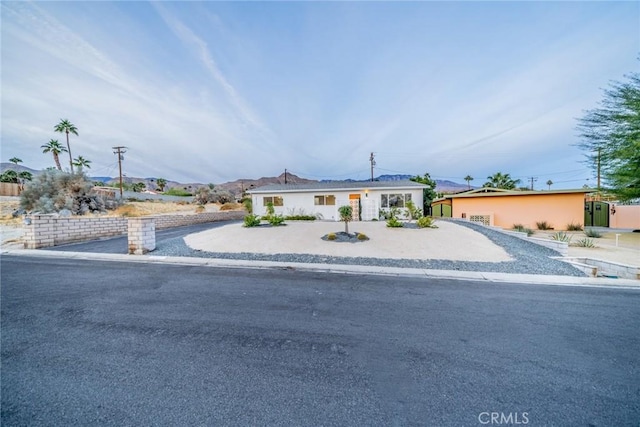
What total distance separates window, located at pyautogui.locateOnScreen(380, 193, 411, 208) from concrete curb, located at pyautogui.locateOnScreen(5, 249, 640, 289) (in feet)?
41.7

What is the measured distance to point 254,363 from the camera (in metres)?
2.53

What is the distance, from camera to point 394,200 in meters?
18.7

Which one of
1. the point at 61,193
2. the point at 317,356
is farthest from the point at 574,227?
the point at 61,193

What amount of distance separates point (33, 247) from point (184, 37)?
11.5m

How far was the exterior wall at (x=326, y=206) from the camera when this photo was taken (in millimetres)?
18594

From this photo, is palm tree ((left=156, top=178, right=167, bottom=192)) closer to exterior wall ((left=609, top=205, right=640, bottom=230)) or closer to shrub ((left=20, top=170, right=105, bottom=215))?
shrub ((left=20, top=170, right=105, bottom=215))

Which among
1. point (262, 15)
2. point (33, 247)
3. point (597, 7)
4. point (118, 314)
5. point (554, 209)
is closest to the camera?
point (118, 314)

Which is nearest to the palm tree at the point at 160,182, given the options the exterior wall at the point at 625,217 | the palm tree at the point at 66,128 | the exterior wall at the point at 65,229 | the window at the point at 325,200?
the palm tree at the point at 66,128

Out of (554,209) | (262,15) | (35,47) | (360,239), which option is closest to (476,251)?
(360,239)

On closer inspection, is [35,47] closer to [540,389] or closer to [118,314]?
[118,314]

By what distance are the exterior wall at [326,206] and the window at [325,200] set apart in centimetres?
17

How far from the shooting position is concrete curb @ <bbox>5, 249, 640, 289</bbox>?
18.2 feet

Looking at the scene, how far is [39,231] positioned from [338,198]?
54.2 feet

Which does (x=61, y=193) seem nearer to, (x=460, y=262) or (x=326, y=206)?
(x=326, y=206)
